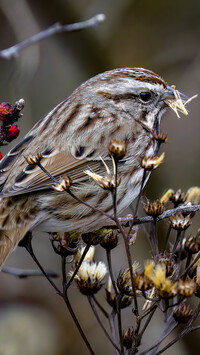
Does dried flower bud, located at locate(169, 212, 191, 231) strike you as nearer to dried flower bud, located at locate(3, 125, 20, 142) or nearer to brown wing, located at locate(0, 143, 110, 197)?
brown wing, located at locate(0, 143, 110, 197)

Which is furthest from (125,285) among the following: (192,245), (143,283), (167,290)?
(192,245)

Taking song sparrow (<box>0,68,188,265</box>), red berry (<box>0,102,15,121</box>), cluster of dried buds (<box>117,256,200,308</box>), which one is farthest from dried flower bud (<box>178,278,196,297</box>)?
red berry (<box>0,102,15,121</box>)

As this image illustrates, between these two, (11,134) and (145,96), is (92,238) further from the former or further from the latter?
(145,96)

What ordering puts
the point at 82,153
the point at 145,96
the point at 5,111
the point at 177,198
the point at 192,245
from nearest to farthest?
the point at 5,111, the point at 192,245, the point at 177,198, the point at 82,153, the point at 145,96

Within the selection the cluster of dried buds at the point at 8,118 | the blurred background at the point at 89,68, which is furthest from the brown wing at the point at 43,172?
the blurred background at the point at 89,68

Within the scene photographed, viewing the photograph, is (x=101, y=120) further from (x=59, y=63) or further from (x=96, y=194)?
(x=59, y=63)

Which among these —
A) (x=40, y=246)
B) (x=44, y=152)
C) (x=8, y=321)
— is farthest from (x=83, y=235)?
(x=40, y=246)
